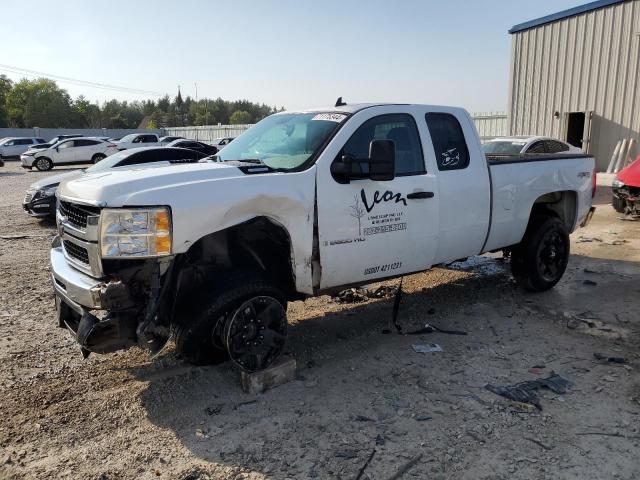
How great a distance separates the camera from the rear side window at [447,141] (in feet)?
16.4

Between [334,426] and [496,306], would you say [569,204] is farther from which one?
[334,426]

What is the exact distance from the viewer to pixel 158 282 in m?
3.46

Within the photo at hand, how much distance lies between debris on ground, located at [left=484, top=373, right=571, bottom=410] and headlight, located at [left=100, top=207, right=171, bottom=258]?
8.75 ft

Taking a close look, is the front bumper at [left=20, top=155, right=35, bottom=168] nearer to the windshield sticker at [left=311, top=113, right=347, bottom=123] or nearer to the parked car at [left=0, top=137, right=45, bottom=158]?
the parked car at [left=0, top=137, right=45, bottom=158]

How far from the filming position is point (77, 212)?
147 inches

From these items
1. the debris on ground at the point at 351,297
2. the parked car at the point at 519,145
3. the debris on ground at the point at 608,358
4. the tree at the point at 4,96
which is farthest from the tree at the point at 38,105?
the debris on ground at the point at 608,358

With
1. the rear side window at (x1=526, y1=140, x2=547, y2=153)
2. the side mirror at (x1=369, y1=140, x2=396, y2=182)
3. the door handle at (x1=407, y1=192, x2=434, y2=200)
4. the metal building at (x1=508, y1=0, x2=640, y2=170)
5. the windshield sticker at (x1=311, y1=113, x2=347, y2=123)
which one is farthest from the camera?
the metal building at (x1=508, y1=0, x2=640, y2=170)

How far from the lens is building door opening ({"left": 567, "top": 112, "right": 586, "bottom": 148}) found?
20.3 metres

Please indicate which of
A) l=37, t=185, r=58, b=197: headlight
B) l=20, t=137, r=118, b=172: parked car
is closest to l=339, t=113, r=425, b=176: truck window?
l=37, t=185, r=58, b=197: headlight

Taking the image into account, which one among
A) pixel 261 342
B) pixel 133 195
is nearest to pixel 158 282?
pixel 133 195

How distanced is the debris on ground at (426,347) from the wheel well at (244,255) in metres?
1.27

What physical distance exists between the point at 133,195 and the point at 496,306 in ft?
13.9

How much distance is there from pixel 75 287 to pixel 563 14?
69.3ft

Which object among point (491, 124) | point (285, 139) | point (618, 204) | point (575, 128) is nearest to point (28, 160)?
point (491, 124)
